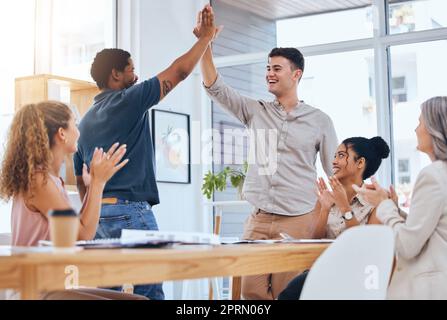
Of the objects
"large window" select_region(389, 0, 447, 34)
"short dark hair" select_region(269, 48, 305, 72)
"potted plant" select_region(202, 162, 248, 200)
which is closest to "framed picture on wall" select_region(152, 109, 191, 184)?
"potted plant" select_region(202, 162, 248, 200)

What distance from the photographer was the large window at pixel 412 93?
4.98 metres

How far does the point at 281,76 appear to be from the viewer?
3.53 meters

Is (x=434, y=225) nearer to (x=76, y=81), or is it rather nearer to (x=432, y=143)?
(x=432, y=143)

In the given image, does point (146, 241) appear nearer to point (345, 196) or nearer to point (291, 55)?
point (345, 196)

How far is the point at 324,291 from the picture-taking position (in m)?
1.79

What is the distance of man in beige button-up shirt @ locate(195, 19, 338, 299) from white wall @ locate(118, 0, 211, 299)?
2055 mm

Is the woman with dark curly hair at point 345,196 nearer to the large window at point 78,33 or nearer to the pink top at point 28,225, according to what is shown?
the pink top at point 28,225

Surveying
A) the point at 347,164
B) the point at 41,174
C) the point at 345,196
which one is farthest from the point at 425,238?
the point at 41,174

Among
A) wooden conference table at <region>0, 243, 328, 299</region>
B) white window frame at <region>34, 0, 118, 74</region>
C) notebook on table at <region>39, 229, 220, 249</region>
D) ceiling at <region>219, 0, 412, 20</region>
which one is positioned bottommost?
wooden conference table at <region>0, 243, 328, 299</region>

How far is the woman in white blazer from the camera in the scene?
84.8 inches

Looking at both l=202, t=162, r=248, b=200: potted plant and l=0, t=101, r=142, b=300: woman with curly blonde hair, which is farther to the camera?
l=202, t=162, r=248, b=200: potted plant

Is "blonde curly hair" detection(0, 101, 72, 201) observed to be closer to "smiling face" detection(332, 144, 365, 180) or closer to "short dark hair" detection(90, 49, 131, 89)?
"short dark hair" detection(90, 49, 131, 89)

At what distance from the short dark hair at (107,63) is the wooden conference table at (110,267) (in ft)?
4.93

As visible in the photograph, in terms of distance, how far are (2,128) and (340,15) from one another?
2630mm
